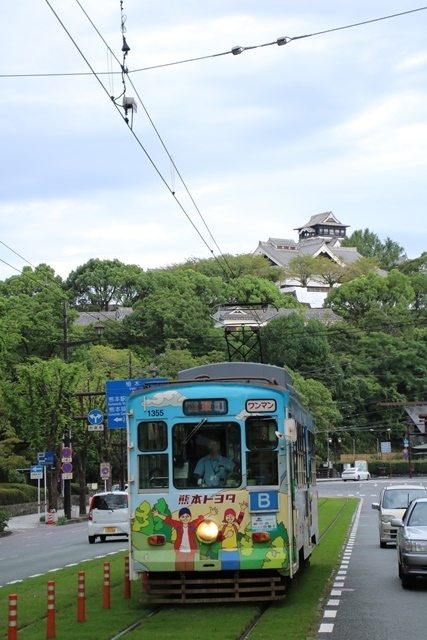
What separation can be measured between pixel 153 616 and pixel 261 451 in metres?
2.43

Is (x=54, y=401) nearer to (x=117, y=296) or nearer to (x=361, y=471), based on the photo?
(x=361, y=471)

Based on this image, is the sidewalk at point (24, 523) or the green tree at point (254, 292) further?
the green tree at point (254, 292)

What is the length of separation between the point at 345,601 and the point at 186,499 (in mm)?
2689

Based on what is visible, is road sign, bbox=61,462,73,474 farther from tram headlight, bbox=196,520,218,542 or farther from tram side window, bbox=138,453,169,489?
tram headlight, bbox=196,520,218,542

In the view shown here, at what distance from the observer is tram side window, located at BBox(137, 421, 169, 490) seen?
1442 cm

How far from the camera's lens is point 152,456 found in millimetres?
14477

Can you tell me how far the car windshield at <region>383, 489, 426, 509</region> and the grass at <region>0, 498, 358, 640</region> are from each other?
8.22m

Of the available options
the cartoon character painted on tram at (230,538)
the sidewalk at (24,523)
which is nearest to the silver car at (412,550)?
the cartoon character painted on tram at (230,538)

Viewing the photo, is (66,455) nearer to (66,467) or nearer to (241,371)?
(66,467)

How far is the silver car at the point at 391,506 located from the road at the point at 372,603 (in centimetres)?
94

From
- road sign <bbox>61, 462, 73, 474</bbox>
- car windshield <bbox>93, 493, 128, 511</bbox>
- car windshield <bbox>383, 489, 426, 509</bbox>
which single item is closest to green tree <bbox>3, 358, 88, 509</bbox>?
road sign <bbox>61, 462, 73, 474</bbox>

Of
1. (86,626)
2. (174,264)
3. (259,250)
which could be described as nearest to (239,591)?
(86,626)

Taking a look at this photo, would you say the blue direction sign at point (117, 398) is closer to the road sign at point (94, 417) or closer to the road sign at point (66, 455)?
the road sign at point (94, 417)

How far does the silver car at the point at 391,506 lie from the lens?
2681cm
